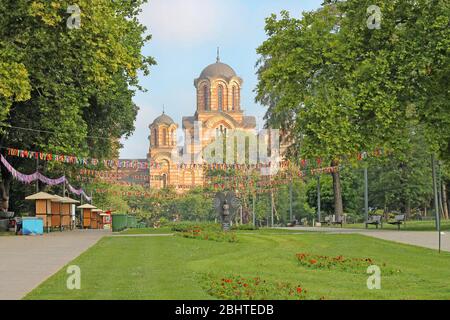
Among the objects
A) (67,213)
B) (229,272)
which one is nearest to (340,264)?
(229,272)

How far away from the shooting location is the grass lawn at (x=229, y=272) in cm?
1151

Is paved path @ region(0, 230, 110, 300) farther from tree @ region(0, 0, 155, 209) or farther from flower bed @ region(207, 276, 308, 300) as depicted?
tree @ region(0, 0, 155, 209)

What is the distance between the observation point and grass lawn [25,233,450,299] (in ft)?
37.8

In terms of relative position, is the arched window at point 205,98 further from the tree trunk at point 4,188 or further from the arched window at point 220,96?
the tree trunk at point 4,188

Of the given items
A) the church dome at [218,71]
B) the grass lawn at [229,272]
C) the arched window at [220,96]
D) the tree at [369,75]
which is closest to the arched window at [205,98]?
the arched window at [220,96]

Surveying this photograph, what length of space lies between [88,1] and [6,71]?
143 inches

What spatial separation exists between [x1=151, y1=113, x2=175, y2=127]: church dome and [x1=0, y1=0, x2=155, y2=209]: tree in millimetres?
100075

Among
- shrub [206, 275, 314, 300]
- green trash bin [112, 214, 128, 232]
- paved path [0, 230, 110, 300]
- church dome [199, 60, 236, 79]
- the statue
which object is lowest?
green trash bin [112, 214, 128, 232]

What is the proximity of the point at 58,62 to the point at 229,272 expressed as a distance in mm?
17679

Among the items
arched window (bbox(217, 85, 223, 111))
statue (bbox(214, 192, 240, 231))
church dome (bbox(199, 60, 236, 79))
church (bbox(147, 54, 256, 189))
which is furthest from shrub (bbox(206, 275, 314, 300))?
arched window (bbox(217, 85, 223, 111))

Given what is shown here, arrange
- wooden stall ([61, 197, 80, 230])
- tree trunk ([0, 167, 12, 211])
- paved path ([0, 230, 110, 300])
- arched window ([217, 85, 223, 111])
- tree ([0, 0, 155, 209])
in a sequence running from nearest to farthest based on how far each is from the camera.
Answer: paved path ([0, 230, 110, 300]) < tree ([0, 0, 155, 209]) < tree trunk ([0, 167, 12, 211]) < wooden stall ([61, 197, 80, 230]) < arched window ([217, 85, 223, 111])

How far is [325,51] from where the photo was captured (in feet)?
109

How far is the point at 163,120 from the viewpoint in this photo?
141 m

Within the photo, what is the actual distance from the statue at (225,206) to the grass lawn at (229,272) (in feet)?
45.9
